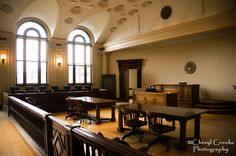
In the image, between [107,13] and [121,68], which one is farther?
[121,68]

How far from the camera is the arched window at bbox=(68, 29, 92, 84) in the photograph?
12.2 metres

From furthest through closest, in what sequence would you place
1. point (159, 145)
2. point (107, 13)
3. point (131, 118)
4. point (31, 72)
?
point (107, 13)
point (31, 72)
point (131, 118)
point (159, 145)

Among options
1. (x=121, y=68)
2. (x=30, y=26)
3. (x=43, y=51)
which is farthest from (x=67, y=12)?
(x=121, y=68)

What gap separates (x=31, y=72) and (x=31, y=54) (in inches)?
38.5

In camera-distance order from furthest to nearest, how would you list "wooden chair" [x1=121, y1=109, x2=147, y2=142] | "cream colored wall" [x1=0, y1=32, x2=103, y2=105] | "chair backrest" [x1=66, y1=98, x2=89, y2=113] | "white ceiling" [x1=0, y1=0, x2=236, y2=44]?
"cream colored wall" [x1=0, y1=32, x2=103, y2=105], "white ceiling" [x1=0, y1=0, x2=236, y2=44], "chair backrest" [x1=66, y1=98, x2=89, y2=113], "wooden chair" [x1=121, y1=109, x2=147, y2=142]

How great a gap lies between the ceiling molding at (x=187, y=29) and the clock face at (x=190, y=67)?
5.82ft

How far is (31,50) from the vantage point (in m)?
10.9

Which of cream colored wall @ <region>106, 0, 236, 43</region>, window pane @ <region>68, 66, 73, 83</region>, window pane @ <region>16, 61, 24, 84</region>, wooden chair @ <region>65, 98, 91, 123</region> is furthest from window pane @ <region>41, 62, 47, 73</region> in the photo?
wooden chair @ <region>65, 98, 91, 123</region>

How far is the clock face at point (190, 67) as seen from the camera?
31.6 ft

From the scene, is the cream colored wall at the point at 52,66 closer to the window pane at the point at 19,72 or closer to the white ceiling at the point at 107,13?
the window pane at the point at 19,72

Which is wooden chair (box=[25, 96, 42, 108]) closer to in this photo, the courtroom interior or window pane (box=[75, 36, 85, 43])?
the courtroom interior

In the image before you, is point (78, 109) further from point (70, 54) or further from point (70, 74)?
point (70, 54)

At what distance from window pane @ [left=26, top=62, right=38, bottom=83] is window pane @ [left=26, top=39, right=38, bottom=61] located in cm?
31

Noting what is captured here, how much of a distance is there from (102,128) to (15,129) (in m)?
2.33
